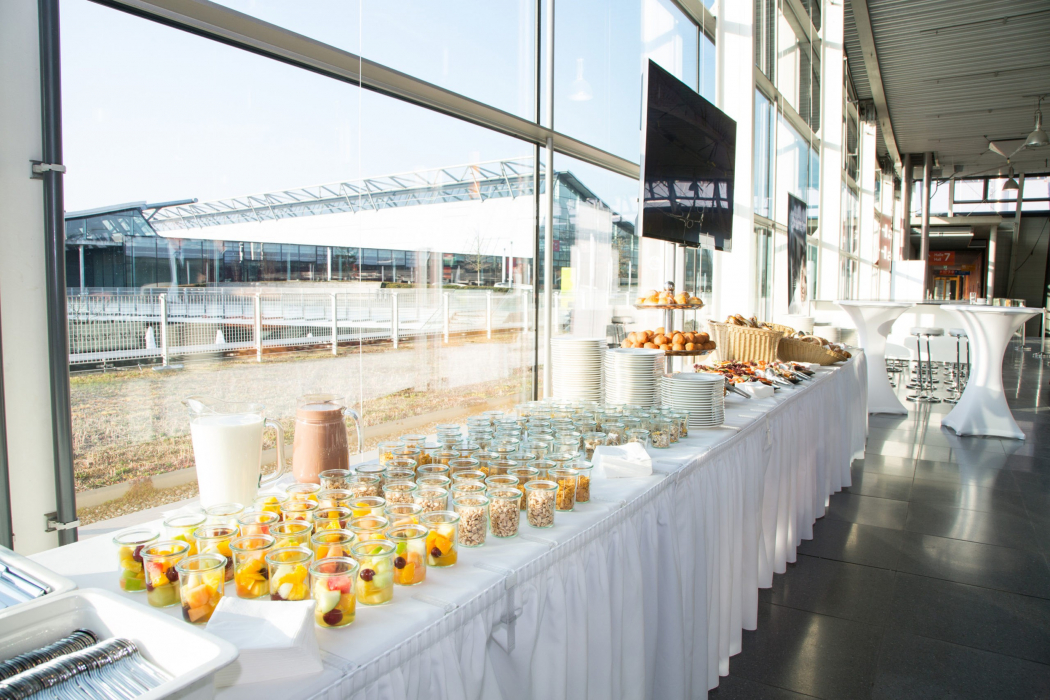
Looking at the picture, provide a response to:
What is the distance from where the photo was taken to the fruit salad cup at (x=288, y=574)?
75 centimetres

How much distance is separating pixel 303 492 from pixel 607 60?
3151 mm

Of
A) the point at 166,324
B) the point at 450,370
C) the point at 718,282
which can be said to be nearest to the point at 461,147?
the point at 450,370

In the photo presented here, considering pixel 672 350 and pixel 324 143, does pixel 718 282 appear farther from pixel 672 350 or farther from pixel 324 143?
pixel 324 143

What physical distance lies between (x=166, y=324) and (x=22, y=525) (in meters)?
0.49

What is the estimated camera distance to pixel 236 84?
1582 millimetres

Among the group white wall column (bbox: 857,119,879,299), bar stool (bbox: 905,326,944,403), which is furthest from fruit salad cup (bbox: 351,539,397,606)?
white wall column (bbox: 857,119,879,299)

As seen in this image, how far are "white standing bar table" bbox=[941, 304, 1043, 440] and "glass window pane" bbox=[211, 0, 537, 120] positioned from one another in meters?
3.98

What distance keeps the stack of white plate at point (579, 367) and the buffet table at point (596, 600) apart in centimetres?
39

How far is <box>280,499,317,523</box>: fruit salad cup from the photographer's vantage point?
920 mm

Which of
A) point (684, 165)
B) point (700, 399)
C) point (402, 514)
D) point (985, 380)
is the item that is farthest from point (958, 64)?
point (402, 514)

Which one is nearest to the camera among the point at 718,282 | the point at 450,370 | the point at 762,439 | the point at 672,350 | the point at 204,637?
the point at 204,637

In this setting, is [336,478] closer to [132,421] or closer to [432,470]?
[432,470]

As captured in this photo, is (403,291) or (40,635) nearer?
(40,635)

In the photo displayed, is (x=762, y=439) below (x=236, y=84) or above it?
below
